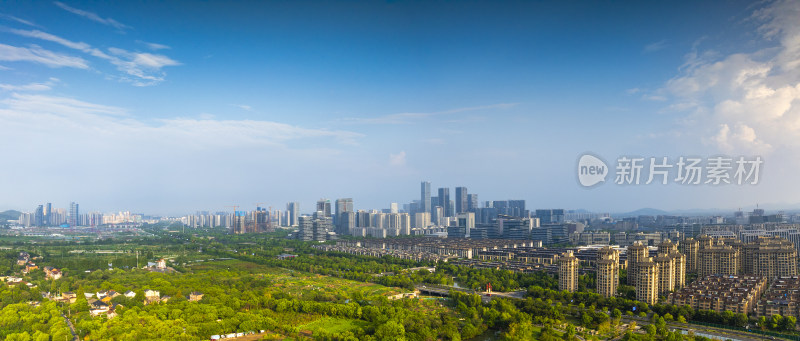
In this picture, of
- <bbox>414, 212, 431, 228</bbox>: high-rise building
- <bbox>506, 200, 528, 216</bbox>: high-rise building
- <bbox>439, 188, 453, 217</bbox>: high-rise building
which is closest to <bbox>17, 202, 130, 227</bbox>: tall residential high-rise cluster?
<bbox>414, 212, 431, 228</bbox>: high-rise building

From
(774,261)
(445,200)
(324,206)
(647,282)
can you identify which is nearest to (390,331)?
(647,282)

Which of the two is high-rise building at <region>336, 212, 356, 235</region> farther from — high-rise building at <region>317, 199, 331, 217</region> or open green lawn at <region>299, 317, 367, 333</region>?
open green lawn at <region>299, 317, 367, 333</region>

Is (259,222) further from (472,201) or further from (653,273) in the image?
(653,273)

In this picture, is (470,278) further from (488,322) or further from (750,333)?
(750,333)

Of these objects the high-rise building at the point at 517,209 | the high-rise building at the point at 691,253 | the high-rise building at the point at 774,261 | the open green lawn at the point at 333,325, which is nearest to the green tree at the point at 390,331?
Result: the open green lawn at the point at 333,325

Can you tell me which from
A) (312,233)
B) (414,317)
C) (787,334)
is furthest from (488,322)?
(312,233)

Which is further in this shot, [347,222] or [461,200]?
[461,200]

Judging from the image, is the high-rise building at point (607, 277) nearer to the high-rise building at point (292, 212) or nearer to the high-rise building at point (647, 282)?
the high-rise building at point (647, 282)
